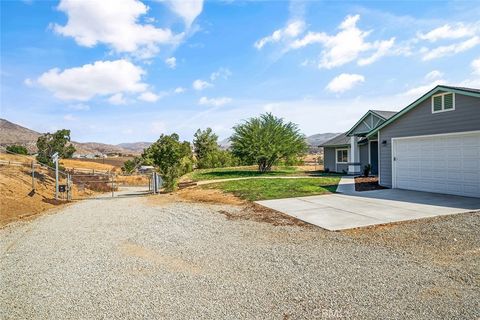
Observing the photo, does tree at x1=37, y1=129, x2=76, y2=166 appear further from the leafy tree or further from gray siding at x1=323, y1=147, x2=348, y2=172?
gray siding at x1=323, y1=147, x2=348, y2=172

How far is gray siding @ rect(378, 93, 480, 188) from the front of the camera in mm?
10156

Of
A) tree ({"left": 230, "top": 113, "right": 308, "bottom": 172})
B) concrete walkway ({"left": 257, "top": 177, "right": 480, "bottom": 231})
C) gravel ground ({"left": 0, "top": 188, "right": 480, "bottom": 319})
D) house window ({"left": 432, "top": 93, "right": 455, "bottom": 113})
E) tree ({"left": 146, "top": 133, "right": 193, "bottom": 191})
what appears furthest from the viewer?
tree ({"left": 230, "top": 113, "right": 308, "bottom": 172})

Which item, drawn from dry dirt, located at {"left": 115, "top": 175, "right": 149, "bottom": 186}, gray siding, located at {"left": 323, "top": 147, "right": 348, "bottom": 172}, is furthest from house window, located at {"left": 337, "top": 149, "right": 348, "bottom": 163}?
dry dirt, located at {"left": 115, "top": 175, "right": 149, "bottom": 186}

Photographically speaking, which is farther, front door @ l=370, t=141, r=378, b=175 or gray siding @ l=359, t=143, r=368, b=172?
gray siding @ l=359, t=143, r=368, b=172

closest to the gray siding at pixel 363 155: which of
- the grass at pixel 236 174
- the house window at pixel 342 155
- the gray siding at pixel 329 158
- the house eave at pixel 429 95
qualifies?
the house window at pixel 342 155

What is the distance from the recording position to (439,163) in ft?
37.1

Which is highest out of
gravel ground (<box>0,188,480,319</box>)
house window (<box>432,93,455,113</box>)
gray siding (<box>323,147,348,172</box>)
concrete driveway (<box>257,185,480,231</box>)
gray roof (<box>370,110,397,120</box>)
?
gray roof (<box>370,110,397,120</box>)

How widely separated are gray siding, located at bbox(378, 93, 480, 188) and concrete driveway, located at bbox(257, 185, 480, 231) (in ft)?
8.04

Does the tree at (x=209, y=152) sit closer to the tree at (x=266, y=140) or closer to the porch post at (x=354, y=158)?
the tree at (x=266, y=140)

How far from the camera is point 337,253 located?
5105 mm

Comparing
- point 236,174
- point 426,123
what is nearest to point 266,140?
point 236,174

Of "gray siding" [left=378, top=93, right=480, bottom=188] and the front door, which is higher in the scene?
"gray siding" [left=378, top=93, right=480, bottom=188]

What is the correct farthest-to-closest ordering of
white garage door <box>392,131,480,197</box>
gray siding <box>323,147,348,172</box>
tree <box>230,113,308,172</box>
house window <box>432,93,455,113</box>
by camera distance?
1. gray siding <box>323,147,348,172</box>
2. tree <box>230,113,308,172</box>
3. house window <box>432,93,455,113</box>
4. white garage door <box>392,131,480,197</box>

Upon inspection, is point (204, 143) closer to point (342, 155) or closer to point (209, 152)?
point (209, 152)
